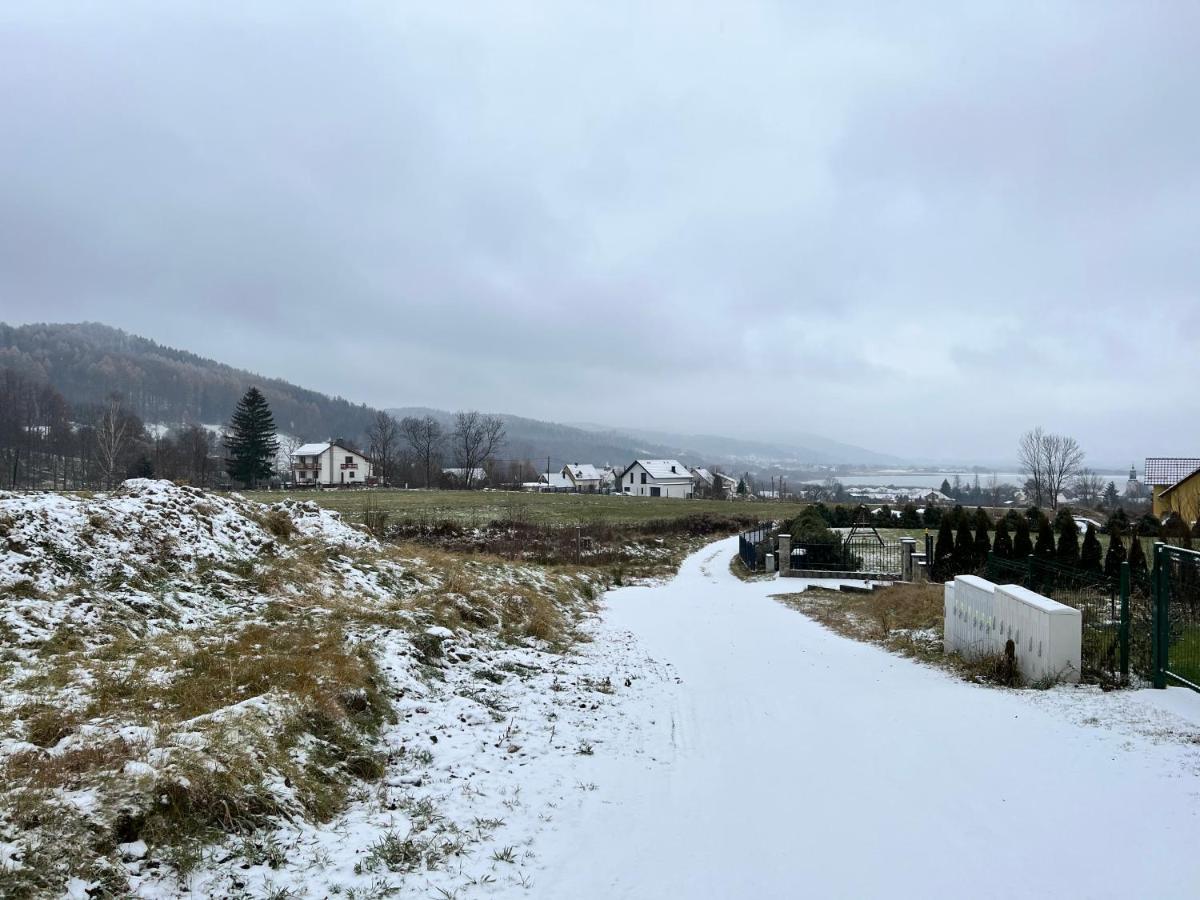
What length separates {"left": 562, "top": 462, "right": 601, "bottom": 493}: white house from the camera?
4812 inches

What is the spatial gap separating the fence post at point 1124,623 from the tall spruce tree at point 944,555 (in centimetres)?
1544

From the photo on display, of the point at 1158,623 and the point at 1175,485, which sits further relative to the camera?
the point at 1175,485

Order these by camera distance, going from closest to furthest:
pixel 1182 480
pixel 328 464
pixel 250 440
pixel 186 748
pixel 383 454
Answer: pixel 186 748 → pixel 1182 480 → pixel 250 440 → pixel 383 454 → pixel 328 464

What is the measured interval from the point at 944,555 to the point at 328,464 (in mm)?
91296

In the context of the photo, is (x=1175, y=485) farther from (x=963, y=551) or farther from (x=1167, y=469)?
(x=963, y=551)

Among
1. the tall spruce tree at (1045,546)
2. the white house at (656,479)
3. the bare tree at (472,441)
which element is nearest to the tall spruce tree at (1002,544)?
the tall spruce tree at (1045,546)

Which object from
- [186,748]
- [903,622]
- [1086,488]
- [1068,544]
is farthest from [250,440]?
[1086,488]

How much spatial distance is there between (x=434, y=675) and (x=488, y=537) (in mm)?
22749

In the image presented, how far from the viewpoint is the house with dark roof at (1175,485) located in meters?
31.6

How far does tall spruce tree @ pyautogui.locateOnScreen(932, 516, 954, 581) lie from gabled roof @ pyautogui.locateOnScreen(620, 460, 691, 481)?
78031 mm

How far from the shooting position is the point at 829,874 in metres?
3.85

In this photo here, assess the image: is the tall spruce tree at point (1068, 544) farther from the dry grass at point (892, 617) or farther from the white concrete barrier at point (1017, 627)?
the white concrete barrier at point (1017, 627)

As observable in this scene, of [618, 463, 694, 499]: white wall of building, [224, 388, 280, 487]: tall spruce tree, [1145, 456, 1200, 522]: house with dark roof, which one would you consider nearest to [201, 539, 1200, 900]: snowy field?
[1145, 456, 1200, 522]: house with dark roof

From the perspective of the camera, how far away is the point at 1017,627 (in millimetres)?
8523
